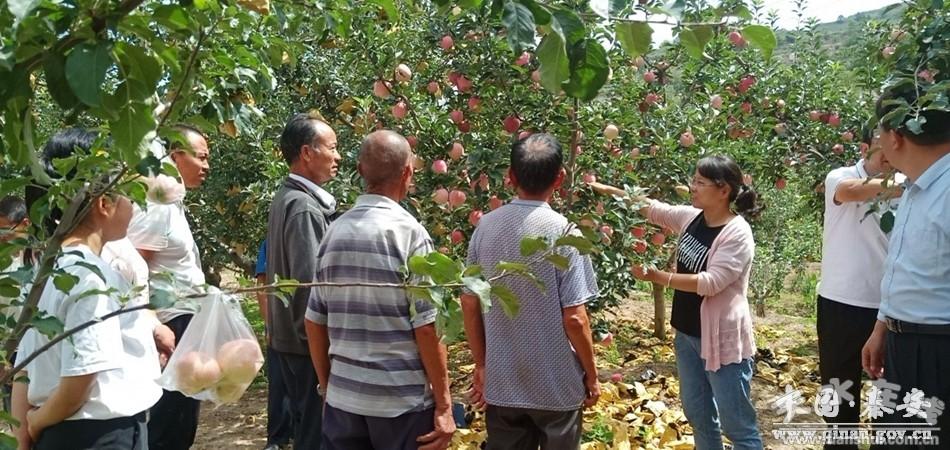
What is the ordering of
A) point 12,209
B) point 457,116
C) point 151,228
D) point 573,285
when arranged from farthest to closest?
point 457,116 → point 12,209 → point 151,228 → point 573,285

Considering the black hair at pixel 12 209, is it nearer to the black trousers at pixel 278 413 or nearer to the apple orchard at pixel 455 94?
the apple orchard at pixel 455 94

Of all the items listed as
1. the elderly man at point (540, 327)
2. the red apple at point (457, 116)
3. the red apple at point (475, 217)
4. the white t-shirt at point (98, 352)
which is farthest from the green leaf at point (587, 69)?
the red apple at point (457, 116)

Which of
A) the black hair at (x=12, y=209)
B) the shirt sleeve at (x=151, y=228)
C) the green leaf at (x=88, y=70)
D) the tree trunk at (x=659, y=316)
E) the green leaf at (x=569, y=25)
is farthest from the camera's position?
the tree trunk at (x=659, y=316)

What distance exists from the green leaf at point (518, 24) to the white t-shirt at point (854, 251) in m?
2.42

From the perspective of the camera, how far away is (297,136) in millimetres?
2748

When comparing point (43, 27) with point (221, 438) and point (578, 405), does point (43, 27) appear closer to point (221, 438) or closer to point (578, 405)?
point (578, 405)

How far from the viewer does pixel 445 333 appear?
1.05 m

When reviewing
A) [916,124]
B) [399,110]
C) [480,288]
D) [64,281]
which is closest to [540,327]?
[916,124]

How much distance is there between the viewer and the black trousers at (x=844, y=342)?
278 cm

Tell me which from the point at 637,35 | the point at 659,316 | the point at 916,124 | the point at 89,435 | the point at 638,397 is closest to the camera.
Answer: the point at 637,35

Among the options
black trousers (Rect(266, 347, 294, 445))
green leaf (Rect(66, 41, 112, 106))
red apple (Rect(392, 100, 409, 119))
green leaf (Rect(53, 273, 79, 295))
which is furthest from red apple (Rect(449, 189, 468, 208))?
green leaf (Rect(66, 41, 112, 106))

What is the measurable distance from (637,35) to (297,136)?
214 cm

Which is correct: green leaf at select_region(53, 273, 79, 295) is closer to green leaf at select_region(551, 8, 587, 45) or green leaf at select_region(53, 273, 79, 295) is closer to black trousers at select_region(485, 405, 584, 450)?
green leaf at select_region(551, 8, 587, 45)

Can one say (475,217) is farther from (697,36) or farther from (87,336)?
(697,36)
